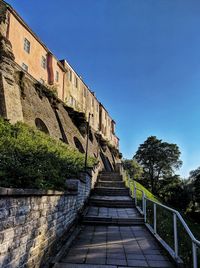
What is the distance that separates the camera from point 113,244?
592 cm

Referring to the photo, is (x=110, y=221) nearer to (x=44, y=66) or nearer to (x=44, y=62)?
(x=44, y=66)

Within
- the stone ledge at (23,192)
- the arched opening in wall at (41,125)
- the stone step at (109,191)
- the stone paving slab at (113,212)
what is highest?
the arched opening in wall at (41,125)

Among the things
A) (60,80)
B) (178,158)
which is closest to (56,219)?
(60,80)

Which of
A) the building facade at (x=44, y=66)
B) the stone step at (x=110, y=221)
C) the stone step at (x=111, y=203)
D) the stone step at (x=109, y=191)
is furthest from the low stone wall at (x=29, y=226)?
the building facade at (x=44, y=66)

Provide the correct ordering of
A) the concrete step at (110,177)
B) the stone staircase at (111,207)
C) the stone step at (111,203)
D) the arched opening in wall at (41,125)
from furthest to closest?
the concrete step at (110,177), the arched opening in wall at (41,125), the stone step at (111,203), the stone staircase at (111,207)

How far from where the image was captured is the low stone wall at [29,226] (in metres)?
3.01

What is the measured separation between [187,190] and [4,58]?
111ft

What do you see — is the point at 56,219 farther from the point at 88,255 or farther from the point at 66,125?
the point at 66,125

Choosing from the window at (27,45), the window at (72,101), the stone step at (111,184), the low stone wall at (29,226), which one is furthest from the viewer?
the window at (72,101)

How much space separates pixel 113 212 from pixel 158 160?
37.0m

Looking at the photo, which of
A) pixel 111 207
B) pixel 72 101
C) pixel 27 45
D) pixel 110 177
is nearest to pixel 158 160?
pixel 72 101

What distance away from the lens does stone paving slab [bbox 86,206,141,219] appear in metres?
8.95

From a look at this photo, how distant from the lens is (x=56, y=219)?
5.28 metres

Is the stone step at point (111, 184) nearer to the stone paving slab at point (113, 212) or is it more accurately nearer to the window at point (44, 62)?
the stone paving slab at point (113, 212)
